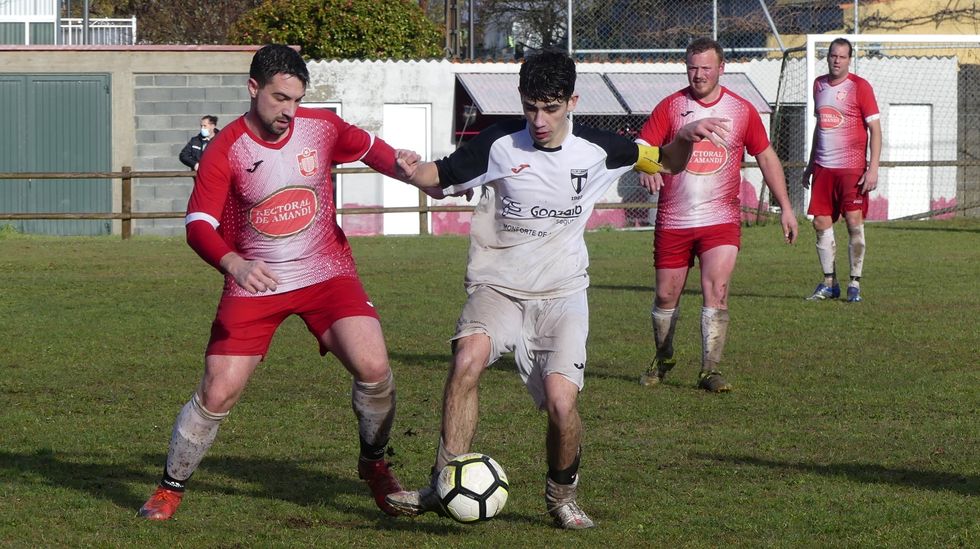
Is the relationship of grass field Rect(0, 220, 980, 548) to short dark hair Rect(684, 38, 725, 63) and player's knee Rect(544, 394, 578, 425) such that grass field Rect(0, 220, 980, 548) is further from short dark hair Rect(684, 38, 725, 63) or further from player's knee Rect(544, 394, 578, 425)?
short dark hair Rect(684, 38, 725, 63)

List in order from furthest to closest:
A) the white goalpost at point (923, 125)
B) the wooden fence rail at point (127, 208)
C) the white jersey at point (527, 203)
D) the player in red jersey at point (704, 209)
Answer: the white goalpost at point (923, 125), the wooden fence rail at point (127, 208), the player in red jersey at point (704, 209), the white jersey at point (527, 203)

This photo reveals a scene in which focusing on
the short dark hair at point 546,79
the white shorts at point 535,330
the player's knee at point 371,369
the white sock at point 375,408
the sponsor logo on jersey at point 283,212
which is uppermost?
the short dark hair at point 546,79

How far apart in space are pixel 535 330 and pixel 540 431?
1967 mm

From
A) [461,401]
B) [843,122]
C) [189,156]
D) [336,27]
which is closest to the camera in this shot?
[461,401]

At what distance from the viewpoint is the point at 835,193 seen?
14.5m

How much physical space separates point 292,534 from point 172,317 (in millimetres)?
7923

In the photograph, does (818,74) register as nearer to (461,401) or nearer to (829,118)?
(829,118)

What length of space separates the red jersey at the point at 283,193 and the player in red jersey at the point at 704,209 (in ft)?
11.4

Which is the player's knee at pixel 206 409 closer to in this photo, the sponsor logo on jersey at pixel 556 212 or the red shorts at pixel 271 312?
the red shorts at pixel 271 312

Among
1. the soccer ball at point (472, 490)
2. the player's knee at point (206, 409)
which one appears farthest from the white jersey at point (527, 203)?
the player's knee at point (206, 409)

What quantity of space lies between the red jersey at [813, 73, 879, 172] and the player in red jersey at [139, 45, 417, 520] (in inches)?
355

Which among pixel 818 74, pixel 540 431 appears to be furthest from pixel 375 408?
pixel 818 74

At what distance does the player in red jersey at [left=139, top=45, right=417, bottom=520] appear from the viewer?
5.83 meters

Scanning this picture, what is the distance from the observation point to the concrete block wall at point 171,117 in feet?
85.4
